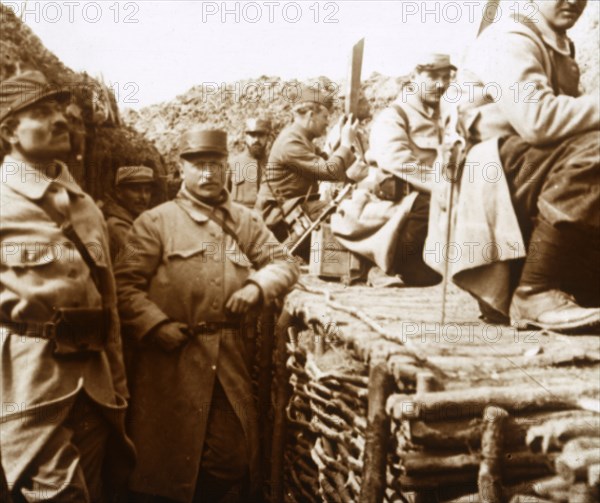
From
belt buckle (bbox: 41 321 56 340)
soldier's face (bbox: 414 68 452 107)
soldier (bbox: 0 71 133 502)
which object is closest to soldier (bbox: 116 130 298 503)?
soldier (bbox: 0 71 133 502)

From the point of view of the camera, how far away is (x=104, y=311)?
9.66 ft

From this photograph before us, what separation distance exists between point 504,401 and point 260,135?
504 centimetres

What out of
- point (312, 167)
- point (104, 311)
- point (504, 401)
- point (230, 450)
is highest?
point (312, 167)

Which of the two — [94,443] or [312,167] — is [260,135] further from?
[94,443]

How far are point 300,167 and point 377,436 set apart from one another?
3953mm

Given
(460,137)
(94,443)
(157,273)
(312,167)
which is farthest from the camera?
(312,167)

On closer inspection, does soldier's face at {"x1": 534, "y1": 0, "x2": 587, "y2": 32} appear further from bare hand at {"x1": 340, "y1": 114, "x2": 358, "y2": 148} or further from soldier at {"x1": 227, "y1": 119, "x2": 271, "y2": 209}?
soldier at {"x1": 227, "y1": 119, "x2": 271, "y2": 209}

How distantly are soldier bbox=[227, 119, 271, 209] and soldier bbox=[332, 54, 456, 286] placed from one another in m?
1.53

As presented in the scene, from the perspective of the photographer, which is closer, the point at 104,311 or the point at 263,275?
the point at 104,311

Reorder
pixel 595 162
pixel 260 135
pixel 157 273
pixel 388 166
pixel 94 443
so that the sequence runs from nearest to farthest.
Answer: pixel 94 443 → pixel 157 273 → pixel 595 162 → pixel 388 166 → pixel 260 135

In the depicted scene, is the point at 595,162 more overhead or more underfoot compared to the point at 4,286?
more overhead

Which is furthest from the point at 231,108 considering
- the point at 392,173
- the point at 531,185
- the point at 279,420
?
the point at 531,185

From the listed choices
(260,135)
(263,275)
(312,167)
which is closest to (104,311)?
(263,275)

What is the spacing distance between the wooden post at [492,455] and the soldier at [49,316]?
1.48 meters
